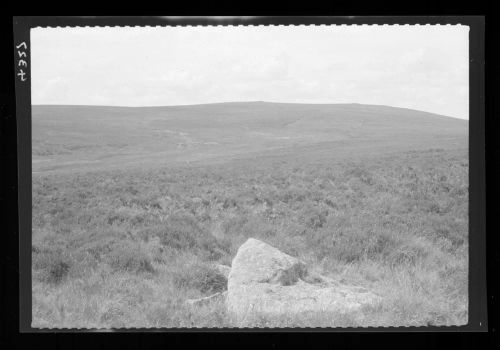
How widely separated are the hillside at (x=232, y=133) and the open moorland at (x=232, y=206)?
43mm

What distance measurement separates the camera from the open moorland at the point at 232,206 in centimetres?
677

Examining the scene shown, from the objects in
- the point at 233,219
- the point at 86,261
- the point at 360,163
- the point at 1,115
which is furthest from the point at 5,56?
the point at 360,163

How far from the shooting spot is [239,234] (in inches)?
365

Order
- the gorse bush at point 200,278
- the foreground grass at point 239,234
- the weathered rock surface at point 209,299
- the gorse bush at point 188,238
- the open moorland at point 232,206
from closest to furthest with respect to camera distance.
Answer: the weathered rock surface at point 209,299, the foreground grass at point 239,234, the open moorland at point 232,206, the gorse bush at point 200,278, the gorse bush at point 188,238

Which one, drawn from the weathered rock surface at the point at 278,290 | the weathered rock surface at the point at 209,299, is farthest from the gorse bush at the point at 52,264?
the weathered rock surface at the point at 278,290

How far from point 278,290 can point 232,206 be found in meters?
4.37

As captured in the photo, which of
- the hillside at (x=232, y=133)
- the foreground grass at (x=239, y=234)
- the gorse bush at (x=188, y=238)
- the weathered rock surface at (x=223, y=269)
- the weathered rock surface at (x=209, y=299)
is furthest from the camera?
the hillside at (x=232, y=133)

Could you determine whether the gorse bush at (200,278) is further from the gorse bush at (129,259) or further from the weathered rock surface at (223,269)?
the gorse bush at (129,259)

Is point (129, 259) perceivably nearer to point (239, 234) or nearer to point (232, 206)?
point (239, 234)

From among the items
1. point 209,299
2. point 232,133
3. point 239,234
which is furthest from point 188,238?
point 232,133

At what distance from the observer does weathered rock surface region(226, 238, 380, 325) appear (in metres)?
5.89

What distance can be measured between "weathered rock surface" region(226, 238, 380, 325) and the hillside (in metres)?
5.26

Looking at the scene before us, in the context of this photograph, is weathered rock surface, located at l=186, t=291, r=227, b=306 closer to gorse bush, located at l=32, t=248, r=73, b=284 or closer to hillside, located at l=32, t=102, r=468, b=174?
gorse bush, located at l=32, t=248, r=73, b=284
